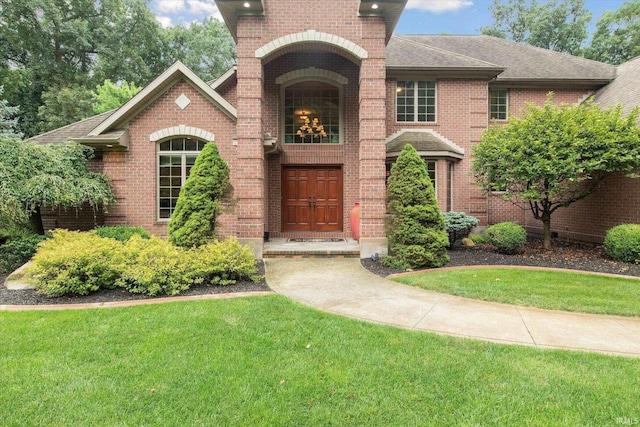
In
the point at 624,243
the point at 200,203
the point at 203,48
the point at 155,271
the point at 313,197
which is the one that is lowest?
the point at 155,271

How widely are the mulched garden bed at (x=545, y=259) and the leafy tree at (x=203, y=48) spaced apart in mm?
27964

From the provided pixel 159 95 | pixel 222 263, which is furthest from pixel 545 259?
pixel 159 95

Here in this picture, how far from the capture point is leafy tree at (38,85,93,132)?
2119 cm

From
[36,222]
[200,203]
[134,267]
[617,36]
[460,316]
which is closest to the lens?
[460,316]

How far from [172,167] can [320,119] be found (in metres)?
4.94

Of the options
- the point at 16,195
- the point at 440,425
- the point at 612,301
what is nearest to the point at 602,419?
the point at 440,425

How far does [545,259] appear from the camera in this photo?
8008 millimetres

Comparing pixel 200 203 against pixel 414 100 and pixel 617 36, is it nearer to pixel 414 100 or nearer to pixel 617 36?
pixel 414 100

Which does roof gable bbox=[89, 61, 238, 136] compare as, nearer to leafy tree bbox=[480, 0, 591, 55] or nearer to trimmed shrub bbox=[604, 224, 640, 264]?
trimmed shrub bbox=[604, 224, 640, 264]

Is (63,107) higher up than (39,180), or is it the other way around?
(63,107)

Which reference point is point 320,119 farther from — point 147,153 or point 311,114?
point 147,153

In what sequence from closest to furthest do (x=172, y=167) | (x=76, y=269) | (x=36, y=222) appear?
(x=76, y=269)
(x=36, y=222)
(x=172, y=167)

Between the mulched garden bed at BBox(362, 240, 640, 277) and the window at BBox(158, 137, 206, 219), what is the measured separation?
5.80 metres

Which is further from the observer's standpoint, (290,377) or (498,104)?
(498,104)
